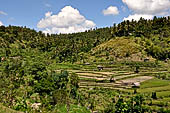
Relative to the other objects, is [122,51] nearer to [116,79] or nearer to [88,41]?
[116,79]

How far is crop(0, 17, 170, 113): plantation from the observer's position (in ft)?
103

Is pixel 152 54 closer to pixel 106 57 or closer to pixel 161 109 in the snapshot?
pixel 106 57

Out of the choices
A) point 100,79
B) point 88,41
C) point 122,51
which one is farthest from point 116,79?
point 88,41

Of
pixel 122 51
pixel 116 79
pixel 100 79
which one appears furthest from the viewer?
pixel 122 51

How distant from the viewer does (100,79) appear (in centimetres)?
4866

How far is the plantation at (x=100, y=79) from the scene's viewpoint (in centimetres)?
3133

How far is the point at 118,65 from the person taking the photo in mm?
63344

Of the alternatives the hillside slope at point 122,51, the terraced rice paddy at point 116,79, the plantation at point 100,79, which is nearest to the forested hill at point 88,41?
the plantation at point 100,79

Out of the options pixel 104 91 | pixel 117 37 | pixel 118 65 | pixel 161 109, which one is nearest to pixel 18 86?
pixel 104 91

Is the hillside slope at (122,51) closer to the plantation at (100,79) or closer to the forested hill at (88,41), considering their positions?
the plantation at (100,79)

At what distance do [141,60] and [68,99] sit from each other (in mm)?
41444


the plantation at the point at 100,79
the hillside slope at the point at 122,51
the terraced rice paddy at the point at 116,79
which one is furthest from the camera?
the hillside slope at the point at 122,51

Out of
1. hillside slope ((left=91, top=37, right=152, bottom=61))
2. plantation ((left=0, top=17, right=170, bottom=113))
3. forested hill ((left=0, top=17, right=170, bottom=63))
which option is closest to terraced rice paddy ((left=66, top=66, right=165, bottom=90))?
plantation ((left=0, top=17, right=170, bottom=113))

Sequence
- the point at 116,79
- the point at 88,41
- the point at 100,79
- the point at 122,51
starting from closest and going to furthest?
1. the point at 116,79
2. the point at 100,79
3. the point at 122,51
4. the point at 88,41
